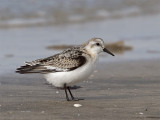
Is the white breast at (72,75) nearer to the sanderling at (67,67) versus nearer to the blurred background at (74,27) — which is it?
the sanderling at (67,67)

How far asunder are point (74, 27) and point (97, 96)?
9.30 meters

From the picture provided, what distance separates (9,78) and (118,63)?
2.95 metres

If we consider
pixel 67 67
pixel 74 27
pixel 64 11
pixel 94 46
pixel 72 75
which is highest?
pixel 64 11

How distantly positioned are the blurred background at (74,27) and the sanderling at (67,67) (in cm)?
279

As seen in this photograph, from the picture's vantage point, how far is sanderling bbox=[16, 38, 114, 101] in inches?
338

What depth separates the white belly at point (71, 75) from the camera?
8.55 metres

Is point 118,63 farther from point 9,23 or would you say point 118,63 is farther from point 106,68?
point 9,23

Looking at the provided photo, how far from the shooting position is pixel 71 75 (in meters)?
8.59

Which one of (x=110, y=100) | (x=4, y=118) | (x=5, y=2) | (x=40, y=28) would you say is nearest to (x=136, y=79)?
(x=110, y=100)

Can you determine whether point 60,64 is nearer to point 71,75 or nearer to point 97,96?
point 71,75

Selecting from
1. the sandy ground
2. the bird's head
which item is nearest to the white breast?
the bird's head

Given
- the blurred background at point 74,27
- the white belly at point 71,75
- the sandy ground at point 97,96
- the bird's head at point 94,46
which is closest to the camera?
the sandy ground at point 97,96

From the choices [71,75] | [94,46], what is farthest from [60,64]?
[94,46]

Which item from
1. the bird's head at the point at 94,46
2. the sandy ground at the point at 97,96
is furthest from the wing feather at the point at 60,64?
the sandy ground at the point at 97,96
